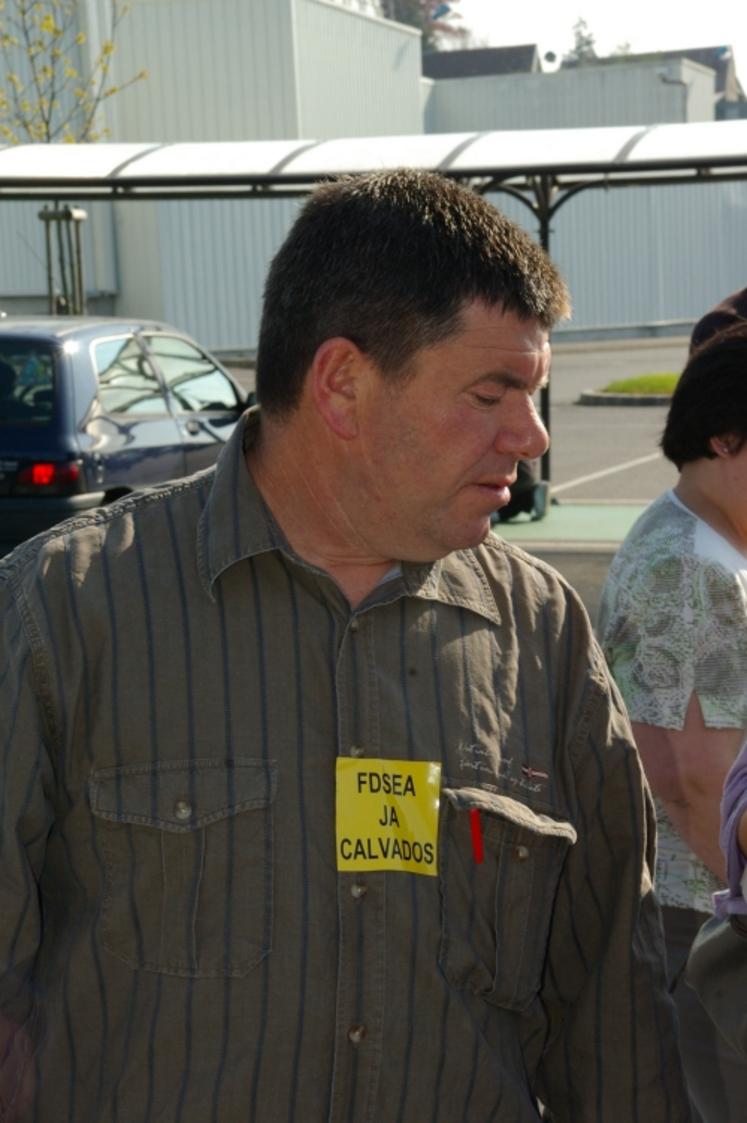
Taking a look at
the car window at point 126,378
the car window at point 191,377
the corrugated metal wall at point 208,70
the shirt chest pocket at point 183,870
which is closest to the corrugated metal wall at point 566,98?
the corrugated metal wall at point 208,70

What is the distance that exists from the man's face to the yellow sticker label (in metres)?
0.26

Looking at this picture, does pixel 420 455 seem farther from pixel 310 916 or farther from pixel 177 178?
pixel 177 178

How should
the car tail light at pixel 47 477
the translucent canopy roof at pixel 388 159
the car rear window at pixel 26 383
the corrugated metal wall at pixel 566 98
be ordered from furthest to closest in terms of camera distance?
the corrugated metal wall at pixel 566 98, the translucent canopy roof at pixel 388 159, the car rear window at pixel 26 383, the car tail light at pixel 47 477

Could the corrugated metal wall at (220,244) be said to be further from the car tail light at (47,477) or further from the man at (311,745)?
the man at (311,745)

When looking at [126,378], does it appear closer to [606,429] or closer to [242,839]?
[242,839]

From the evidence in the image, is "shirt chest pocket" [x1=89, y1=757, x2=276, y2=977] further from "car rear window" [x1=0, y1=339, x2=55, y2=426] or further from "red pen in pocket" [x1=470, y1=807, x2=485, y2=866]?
"car rear window" [x1=0, y1=339, x2=55, y2=426]

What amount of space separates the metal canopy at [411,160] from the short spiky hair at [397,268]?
931 centimetres

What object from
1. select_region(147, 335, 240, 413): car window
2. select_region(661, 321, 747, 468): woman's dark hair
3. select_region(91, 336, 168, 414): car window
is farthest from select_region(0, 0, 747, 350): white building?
select_region(661, 321, 747, 468): woman's dark hair

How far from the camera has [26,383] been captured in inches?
384

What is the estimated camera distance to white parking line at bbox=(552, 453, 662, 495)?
16.1 m

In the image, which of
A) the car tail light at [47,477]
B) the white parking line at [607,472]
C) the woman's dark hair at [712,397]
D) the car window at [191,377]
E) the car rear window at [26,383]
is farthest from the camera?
the white parking line at [607,472]

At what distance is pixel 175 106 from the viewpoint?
31203 mm

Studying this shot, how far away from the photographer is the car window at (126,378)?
10.1 meters

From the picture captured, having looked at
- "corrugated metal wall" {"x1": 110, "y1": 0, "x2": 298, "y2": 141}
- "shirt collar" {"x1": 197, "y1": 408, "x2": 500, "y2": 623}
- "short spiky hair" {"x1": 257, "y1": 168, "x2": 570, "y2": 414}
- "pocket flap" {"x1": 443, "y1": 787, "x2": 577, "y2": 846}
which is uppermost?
"corrugated metal wall" {"x1": 110, "y1": 0, "x2": 298, "y2": 141}
